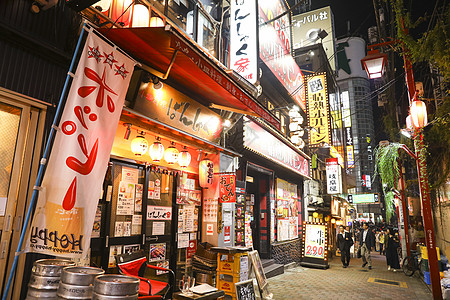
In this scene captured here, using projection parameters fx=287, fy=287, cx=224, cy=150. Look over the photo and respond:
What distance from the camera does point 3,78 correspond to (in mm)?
4535

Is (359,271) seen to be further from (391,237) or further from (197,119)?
(197,119)

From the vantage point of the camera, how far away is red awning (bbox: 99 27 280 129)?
5.28 metres

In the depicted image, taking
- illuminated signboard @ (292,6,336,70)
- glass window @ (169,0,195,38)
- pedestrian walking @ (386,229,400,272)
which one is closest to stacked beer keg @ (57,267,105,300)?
glass window @ (169,0,195,38)

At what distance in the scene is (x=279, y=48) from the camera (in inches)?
634

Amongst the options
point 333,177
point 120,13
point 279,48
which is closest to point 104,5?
point 120,13

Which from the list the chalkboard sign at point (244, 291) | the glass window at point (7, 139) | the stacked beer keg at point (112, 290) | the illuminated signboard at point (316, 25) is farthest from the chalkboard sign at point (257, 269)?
the illuminated signboard at point (316, 25)

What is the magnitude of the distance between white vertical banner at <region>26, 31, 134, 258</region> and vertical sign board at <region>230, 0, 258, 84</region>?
672 centimetres

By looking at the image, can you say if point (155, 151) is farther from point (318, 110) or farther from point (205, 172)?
point (318, 110)

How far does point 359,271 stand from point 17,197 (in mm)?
16520

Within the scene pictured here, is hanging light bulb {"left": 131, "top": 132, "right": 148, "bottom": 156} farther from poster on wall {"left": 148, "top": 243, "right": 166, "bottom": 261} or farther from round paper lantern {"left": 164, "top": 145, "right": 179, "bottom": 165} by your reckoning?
poster on wall {"left": 148, "top": 243, "right": 166, "bottom": 261}

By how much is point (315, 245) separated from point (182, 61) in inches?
535

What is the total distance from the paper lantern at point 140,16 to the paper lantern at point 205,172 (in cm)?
439

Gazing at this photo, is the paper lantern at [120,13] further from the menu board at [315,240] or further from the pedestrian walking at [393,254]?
the pedestrian walking at [393,254]

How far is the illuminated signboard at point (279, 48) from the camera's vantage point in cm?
1409
